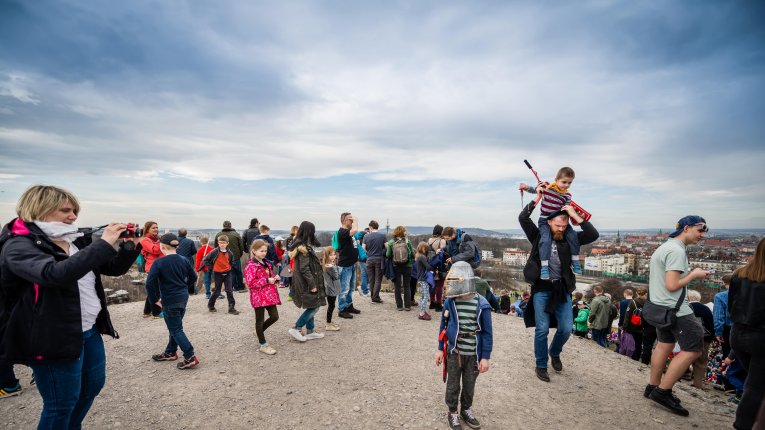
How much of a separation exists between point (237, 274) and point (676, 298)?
31.3 ft

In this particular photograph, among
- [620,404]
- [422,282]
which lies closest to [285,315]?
[422,282]

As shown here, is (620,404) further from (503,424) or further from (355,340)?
(355,340)

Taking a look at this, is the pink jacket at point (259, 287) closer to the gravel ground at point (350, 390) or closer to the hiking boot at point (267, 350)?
the hiking boot at point (267, 350)

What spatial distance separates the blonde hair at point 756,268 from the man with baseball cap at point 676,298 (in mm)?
348

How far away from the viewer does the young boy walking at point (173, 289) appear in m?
4.74

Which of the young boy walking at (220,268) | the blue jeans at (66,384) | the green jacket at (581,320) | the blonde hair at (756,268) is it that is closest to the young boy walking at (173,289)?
the blue jeans at (66,384)

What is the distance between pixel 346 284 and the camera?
7.51 meters

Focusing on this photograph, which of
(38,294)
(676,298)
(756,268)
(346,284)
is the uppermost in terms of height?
(756,268)

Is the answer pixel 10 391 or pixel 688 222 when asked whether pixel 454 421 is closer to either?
pixel 688 222

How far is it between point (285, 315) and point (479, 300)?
5441 millimetres

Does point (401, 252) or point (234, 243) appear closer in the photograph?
point (401, 252)

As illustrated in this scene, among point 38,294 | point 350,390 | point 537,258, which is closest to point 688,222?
point 537,258

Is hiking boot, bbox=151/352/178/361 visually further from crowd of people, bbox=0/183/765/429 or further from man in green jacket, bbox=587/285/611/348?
man in green jacket, bbox=587/285/611/348

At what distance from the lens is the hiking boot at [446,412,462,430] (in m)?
3.47
